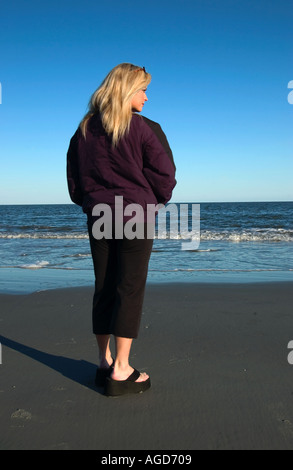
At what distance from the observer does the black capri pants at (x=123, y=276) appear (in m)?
2.12

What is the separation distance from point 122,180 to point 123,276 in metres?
0.50

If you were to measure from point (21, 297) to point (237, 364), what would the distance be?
287 cm

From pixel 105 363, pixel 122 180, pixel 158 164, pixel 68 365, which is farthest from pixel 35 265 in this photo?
pixel 158 164

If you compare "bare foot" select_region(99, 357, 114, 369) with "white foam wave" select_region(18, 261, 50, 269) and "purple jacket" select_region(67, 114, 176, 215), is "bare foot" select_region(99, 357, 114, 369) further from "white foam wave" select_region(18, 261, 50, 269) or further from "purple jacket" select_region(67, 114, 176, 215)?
"white foam wave" select_region(18, 261, 50, 269)

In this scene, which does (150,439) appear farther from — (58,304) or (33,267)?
(33,267)

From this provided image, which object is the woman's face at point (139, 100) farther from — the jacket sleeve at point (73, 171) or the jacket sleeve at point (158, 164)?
the jacket sleeve at point (73, 171)

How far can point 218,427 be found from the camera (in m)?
1.76

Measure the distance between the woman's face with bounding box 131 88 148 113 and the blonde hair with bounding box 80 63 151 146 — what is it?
3cm

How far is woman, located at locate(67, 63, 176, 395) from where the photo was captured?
205 centimetres

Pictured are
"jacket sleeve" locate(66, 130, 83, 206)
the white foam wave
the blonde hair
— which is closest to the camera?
the blonde hair

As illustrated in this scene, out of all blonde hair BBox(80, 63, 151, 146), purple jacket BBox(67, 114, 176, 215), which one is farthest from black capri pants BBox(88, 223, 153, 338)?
blonde hair BBox(80, 63, 151, 146)

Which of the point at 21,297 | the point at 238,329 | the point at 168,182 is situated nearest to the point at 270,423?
the point at 168,182

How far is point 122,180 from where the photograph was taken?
209 centimetres

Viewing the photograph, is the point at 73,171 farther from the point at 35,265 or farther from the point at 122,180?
the point at 35,265
